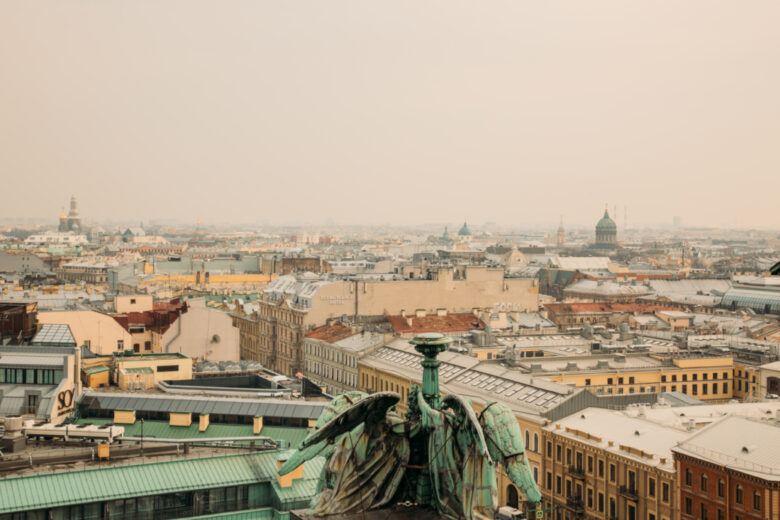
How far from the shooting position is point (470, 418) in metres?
17.5

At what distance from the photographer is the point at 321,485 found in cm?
1920

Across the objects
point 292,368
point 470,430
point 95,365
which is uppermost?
point 470,430

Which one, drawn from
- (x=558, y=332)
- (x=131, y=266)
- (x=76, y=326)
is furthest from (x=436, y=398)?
(x=131, y=266)

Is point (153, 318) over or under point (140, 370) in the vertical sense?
over

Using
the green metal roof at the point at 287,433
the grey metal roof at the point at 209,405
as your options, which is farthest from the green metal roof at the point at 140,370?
the green metal roof at the point at 287,433

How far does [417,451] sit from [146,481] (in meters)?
11.2

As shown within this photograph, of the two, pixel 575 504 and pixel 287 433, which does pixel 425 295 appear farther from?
pixel 287 433

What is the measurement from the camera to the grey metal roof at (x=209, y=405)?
1650 inches

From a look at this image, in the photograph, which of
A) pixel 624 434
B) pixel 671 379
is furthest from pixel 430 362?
pixel 671 379

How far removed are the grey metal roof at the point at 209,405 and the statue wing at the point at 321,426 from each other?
75.9 feet

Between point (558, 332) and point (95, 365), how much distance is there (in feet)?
141

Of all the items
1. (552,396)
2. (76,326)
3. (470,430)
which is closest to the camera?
(470,430)

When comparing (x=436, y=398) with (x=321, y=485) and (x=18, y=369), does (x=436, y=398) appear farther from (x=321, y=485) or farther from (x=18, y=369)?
(x=18, y=369)

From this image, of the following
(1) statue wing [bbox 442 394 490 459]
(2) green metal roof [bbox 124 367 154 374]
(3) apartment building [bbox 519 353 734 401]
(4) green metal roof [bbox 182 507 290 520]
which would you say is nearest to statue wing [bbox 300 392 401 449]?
(1) statue wing [bbox 442 394 490 459]
